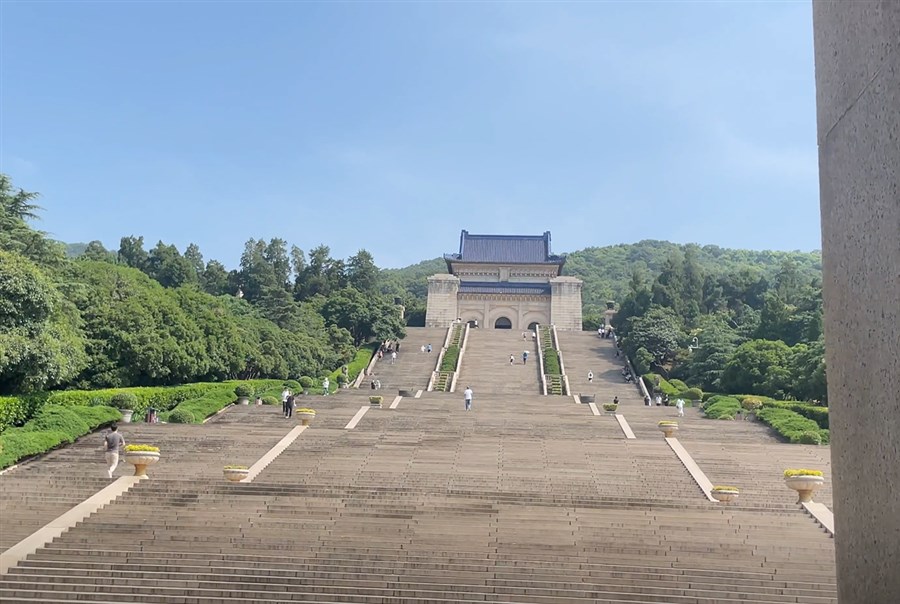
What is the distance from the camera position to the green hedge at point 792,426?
1770cm

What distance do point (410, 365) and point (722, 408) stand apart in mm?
16758

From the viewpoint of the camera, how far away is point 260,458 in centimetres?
1508

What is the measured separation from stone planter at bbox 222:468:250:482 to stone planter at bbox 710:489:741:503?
6990 mm

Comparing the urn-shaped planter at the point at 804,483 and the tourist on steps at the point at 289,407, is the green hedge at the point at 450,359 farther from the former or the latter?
the urn-shaped planter at the point at 804,483

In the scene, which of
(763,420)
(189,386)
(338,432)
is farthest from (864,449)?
(189,386)

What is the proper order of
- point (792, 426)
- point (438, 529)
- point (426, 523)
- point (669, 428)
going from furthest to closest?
point (792, 426) → point (669, 428) → point (426, 523) → point (438, 529)

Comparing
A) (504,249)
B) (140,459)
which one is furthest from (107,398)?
(504,249)

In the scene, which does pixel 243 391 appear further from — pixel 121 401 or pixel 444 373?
pixel 444 373

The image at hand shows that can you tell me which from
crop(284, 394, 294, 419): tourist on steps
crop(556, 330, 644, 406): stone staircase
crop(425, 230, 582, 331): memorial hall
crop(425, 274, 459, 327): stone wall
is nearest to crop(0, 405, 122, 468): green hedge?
crop(284, 394, 294, 419): tourist on steps

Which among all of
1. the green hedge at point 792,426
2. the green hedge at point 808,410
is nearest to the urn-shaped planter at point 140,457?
the green hedge at point 792,426

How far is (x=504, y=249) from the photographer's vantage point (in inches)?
2260

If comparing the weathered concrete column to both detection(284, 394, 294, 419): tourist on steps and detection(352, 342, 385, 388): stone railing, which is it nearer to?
detection(284, 394, 294, 419): tourist on steps

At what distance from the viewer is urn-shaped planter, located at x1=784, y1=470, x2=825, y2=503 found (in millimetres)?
11625

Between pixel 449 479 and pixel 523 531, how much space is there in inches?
145
